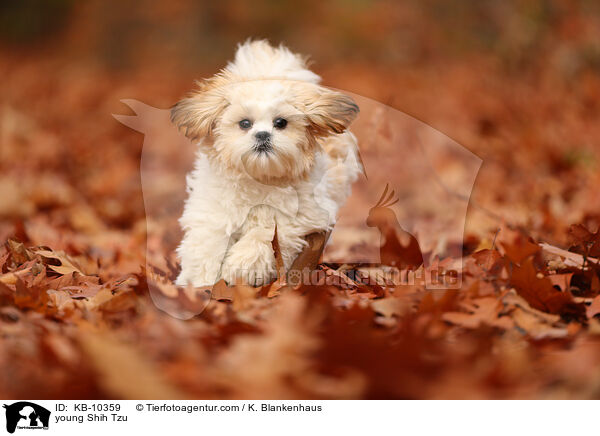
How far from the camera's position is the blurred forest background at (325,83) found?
5.15 feet

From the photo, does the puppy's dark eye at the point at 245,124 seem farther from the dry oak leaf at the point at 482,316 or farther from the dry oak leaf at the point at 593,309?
the dry oak leaf at the point at 593,309

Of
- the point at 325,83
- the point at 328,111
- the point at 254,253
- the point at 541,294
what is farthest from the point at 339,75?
the point at 541,294

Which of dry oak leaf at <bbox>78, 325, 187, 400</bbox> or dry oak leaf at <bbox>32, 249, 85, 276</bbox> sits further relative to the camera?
dry oak leaf at <bbox>32, 249, 85, 276</bbox>

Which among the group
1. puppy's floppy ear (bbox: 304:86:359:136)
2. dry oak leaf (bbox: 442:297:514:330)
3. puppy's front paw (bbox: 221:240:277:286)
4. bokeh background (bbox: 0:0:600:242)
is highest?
bokeh background (bbox: 0:0:600:242)

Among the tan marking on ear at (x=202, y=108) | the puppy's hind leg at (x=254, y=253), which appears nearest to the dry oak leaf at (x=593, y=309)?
the puppy's hind leg at (x=254, y=253)

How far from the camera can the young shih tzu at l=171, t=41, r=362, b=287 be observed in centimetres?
210

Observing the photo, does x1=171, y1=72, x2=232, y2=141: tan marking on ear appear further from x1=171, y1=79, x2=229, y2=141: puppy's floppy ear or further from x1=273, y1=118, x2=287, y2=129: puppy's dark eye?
x1=273, y1=118, x2=287, y2=129: puppy's dark eye

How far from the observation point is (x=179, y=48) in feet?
35.5

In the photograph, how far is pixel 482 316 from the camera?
1.92 m
